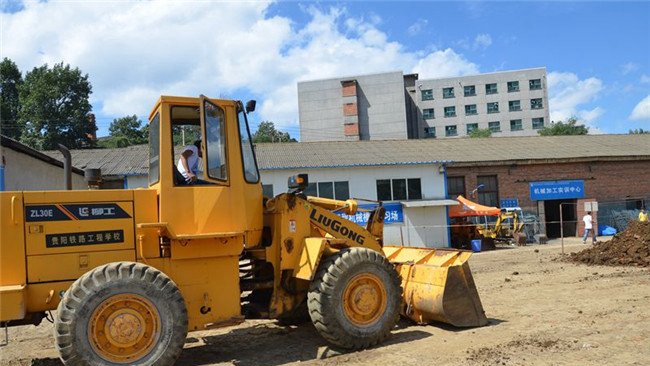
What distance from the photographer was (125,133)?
62375 millimetres

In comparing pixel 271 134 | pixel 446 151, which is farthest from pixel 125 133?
pixel 446 151

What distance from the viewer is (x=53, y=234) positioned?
5.54 meters

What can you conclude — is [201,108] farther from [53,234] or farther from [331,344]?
[331,344]

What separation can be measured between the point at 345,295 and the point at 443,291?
1.49 meters

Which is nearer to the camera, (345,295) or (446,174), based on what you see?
(345,295)

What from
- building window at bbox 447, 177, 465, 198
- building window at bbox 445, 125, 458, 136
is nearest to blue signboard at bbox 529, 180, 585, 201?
building window at bbox 447, 177, 465, 198

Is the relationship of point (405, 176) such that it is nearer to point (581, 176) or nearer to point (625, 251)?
point (581, 176)

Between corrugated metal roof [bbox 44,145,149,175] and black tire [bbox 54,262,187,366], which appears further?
corrugated metal roof [bbox 44,145,149,175]

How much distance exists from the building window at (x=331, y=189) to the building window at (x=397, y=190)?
6.04ft

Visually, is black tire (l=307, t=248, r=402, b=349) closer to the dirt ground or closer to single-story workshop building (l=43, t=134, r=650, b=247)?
the dirt ground

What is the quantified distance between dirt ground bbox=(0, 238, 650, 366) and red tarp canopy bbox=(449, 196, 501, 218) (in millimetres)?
16493

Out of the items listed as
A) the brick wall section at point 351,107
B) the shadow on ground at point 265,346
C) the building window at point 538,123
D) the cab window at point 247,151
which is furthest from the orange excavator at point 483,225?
the building window at point 538,123

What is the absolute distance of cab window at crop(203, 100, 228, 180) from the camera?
20.1 feet

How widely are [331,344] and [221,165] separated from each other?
2632mm
